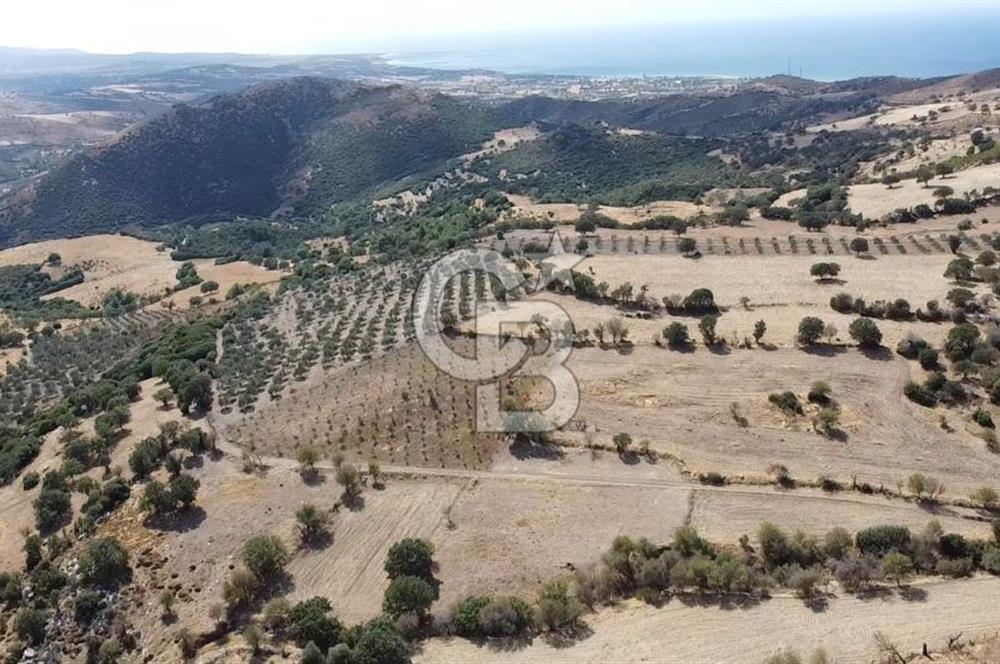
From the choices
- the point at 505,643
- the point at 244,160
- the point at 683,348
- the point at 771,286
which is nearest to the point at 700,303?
the point at 683,348

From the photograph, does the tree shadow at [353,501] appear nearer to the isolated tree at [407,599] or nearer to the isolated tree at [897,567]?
the isolated tree at [407,599]

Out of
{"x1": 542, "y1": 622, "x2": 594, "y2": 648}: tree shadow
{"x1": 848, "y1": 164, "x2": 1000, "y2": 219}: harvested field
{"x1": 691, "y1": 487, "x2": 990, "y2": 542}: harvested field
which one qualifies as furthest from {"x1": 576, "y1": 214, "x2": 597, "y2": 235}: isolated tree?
{"x1": 542, "y1": 622, "x2": 594, "y2": 648}: tree shadow

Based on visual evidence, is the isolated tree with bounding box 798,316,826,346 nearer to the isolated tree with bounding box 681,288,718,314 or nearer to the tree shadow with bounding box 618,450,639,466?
the isolated tree with bounding box 681,288,718,314

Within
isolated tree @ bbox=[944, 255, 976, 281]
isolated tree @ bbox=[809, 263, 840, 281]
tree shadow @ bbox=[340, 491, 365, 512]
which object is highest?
isolated tree @ bbox=[944, 255, 976, 281]

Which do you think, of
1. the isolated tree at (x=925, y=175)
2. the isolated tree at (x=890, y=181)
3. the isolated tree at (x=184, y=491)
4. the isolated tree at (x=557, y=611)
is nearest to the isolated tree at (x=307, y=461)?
the isolated tree at (x=184, y=491)

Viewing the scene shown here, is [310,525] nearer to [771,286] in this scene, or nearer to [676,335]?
[676,335]

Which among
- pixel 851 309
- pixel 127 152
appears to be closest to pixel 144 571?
pixel 851 309
